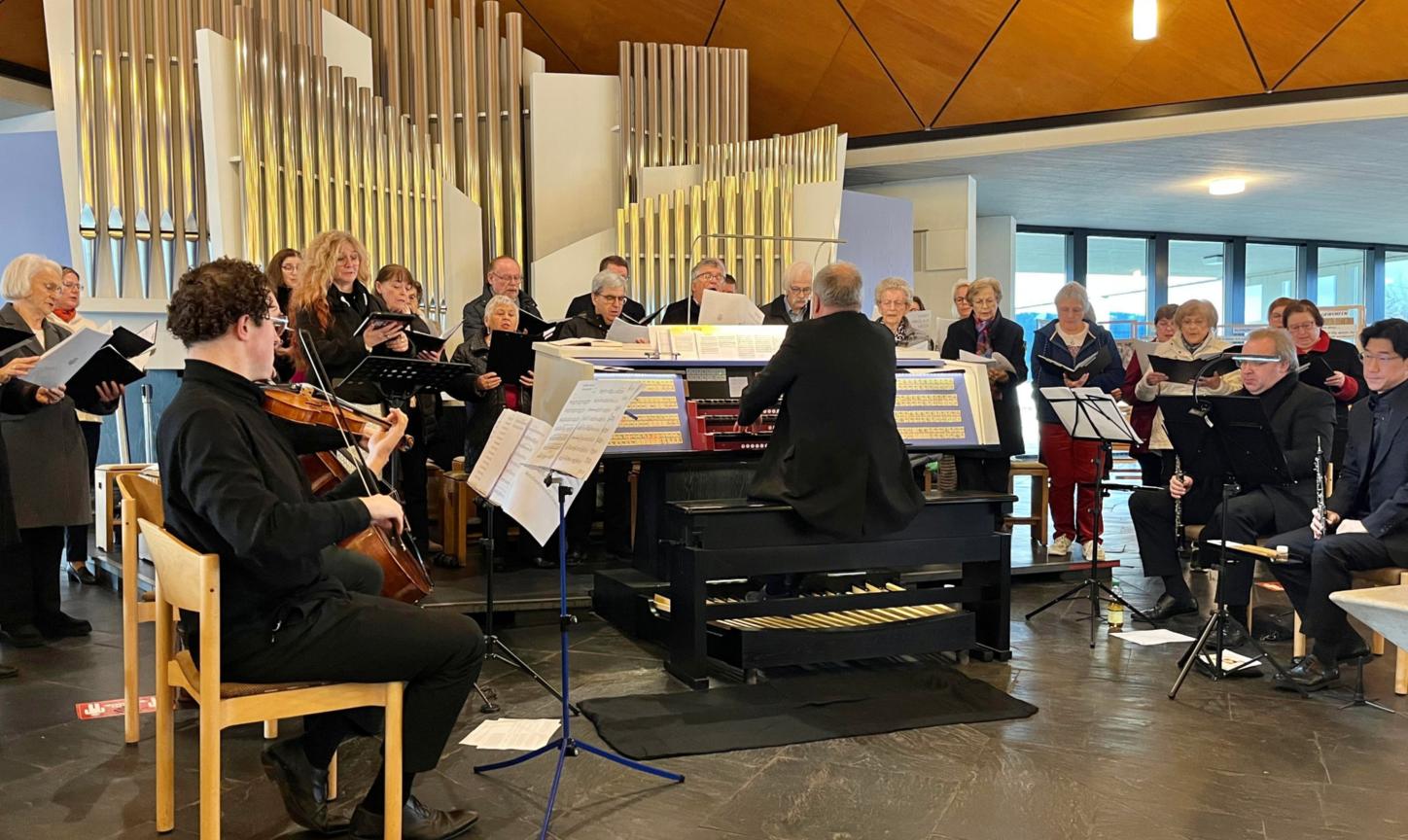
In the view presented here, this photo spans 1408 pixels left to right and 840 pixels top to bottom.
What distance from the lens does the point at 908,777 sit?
3570mm

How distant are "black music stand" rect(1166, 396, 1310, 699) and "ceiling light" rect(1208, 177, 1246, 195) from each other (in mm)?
7185

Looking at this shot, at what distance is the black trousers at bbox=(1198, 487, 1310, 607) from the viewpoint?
5176 mm

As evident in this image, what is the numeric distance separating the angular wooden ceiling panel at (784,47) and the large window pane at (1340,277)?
8.97 m

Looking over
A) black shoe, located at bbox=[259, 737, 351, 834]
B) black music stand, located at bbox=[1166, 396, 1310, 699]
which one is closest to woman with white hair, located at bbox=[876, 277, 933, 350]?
black music stand, located at bbox=[1166, 396, 1310, 699]

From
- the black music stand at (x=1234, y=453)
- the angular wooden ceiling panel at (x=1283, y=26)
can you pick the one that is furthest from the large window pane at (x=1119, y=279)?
the black music stand at (x=1234, y=453)

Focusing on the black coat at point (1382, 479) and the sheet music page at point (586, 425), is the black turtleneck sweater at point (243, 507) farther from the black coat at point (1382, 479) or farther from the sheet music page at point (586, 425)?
the black coat at point (1382, 479)

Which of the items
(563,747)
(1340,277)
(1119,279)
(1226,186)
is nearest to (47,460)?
(563,747)

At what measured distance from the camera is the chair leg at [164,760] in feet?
10.1

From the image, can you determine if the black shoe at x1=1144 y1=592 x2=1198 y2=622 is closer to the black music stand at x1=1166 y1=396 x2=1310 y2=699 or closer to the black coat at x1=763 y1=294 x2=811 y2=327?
the black music stand at x1=1166 y1=396 x2=1310 y2=699

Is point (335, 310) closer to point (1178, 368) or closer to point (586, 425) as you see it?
point (586, 425)

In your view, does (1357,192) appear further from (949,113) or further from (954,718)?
(954,718)

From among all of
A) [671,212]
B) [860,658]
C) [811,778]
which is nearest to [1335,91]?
[671,212]

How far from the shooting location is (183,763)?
3.67 meters

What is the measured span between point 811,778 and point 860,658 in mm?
1182
